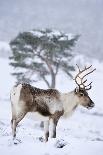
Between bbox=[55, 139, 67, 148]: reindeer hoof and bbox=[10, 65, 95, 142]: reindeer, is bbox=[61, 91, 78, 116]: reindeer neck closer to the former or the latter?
bbox=[10, 65, 95, 142]: reindeer

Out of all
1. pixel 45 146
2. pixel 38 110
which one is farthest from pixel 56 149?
pixel 38 110

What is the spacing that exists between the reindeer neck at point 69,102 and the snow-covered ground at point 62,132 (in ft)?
2.93

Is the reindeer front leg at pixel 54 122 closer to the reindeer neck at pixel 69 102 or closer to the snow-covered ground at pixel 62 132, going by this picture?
the snow-covered ground at pixel 62 132

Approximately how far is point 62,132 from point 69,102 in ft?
46.9

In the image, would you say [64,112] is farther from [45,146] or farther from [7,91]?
[7,91]

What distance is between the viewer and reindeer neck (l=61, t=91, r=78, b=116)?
45.2ft

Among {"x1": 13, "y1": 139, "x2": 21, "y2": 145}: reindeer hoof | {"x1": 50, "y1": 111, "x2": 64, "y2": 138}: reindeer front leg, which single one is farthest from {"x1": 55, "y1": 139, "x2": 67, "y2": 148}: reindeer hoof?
{"x1": 50, "y1": 111, "x2": 64, "y2": 138}: reindeer front leg

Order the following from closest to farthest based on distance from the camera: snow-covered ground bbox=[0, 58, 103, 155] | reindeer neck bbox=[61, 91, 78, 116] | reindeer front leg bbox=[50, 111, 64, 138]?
snow-covered ground bbox=[0, 58, 103, 155]
reindeer front leg bbox=[50, 111, 64, 138]
reindeer neck bbox=[61, 91, 78, 116]

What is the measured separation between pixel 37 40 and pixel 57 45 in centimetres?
182

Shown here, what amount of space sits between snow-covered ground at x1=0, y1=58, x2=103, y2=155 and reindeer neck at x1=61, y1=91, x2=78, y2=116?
0.89 meters

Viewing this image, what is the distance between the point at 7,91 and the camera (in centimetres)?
6831

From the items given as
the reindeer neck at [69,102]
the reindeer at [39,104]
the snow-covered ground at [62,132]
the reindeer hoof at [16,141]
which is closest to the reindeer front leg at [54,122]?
the reindeer at [39,104]

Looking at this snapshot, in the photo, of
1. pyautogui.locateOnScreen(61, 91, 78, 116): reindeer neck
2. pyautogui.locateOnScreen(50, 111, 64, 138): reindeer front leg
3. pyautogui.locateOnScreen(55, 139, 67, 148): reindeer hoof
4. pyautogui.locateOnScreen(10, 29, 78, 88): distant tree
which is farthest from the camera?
pyautogui.locateOnScreen(10, 29, 78, 88): distant tree

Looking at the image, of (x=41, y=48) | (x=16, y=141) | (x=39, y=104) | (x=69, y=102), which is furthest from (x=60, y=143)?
(x=41, y=48)
